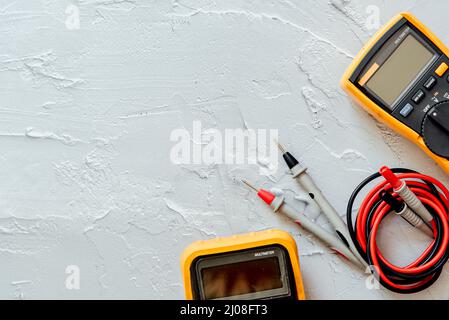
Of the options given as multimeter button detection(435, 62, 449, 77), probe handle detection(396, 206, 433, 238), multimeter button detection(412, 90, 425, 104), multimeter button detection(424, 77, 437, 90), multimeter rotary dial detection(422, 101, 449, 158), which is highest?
multimeter button detection(435, 62, 449, 77)

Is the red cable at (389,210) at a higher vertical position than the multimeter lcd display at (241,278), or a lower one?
higher

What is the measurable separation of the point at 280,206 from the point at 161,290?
0.20 meters

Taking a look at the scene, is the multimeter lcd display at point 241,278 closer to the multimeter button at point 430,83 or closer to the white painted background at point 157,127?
the white painted background at point 157,127

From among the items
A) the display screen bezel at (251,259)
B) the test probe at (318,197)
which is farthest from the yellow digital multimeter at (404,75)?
the display screen bezel at (251,259)

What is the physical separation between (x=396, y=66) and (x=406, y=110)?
6cm

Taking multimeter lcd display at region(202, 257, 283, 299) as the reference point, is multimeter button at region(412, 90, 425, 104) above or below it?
above

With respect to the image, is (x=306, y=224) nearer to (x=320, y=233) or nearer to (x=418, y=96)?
(x=320, y=233)

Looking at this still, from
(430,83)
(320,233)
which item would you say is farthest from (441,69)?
(320,233)

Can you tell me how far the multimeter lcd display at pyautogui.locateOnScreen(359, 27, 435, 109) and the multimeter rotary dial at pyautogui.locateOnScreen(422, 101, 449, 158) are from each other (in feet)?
0.16

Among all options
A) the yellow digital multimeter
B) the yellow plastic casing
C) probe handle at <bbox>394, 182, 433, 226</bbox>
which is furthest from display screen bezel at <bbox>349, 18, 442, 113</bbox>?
the yellow plastic casing

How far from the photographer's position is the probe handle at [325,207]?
87 centimetres

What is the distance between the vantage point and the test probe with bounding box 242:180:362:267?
87 cm

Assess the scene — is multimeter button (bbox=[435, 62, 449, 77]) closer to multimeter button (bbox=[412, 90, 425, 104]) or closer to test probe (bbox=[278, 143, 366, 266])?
multimeter button (bbox=[412, 90, 425, 104])
